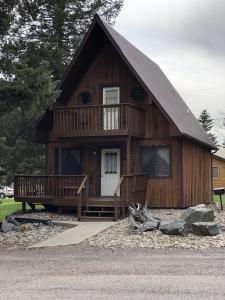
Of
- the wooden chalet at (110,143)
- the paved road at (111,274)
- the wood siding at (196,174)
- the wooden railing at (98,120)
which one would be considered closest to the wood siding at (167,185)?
the wooden chalet at (110,143)

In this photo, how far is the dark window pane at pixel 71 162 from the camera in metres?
21.3

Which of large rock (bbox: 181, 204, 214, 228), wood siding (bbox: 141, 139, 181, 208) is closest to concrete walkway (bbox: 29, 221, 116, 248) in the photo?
large rock (bbox: 181, 204, 214, 228)

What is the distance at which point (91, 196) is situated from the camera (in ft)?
67.8

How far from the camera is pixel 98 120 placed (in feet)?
61.9

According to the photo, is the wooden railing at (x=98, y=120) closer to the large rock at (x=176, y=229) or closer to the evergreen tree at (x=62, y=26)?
the large rock at (x=176, y=229)

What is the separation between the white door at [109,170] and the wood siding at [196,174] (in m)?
2.79

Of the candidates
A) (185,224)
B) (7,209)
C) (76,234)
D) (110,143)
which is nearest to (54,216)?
(110,143)

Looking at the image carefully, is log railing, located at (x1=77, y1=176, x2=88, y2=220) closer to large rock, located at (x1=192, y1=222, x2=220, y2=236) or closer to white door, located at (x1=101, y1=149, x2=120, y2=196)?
white door, located at (x1=101, y1=149, x2=120, y2=196)

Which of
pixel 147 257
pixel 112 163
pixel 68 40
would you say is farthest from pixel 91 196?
pixel 68 40

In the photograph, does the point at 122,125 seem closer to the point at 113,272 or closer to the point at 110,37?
the point at 110,37

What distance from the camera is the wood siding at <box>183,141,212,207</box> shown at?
2019cm

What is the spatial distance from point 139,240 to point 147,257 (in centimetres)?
216

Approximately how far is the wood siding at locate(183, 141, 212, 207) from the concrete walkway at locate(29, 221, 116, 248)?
5.21 metres

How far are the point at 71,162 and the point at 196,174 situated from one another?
5.45m
